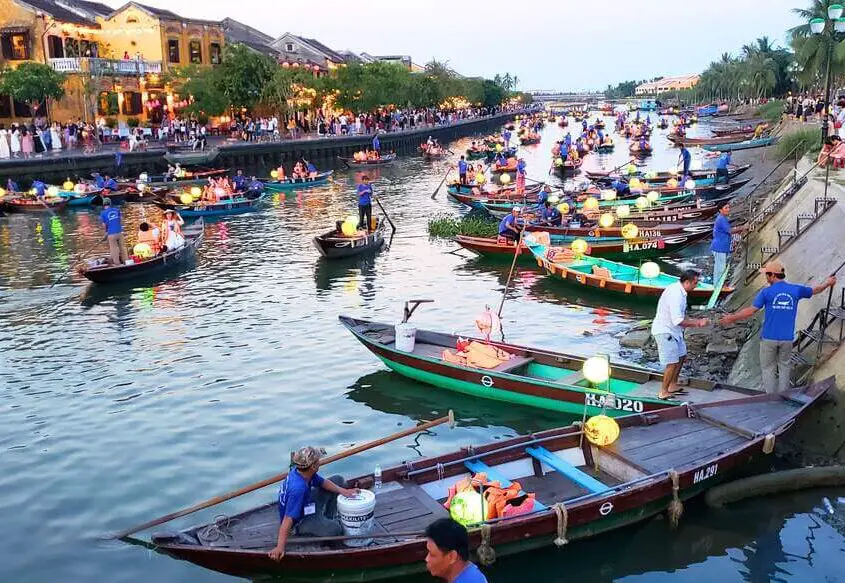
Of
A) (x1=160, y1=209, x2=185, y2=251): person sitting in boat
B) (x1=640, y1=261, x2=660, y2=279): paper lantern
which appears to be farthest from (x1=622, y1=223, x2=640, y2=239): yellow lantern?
(x1=160, y1=209, x2=185, y2=251): person sitting in boat

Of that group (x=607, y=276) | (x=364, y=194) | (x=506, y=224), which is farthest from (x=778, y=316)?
(x=364, y=194)

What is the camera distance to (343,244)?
2567cm

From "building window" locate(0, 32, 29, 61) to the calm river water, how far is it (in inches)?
1308

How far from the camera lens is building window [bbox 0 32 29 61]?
53906 mm

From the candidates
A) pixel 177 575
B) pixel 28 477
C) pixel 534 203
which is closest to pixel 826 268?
pixel 177 575

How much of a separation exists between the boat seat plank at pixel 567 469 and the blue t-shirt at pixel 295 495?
3144mm

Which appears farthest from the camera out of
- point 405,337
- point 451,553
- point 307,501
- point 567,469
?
point 405,337

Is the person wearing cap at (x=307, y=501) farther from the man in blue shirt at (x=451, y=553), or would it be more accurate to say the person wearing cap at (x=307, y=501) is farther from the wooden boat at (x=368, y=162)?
the wooden boat at (x=368, y=162)

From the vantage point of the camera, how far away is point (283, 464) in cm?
1216

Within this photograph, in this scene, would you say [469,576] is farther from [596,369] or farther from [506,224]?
[506,224]

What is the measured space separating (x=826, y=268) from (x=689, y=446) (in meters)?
7.28

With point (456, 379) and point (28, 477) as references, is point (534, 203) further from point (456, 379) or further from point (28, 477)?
point (28, 477)

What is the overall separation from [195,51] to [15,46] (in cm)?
Answer: 1559

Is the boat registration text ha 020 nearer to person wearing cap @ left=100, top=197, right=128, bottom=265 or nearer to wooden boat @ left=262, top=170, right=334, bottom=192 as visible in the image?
person wearing cap @ left=100, top=197, right=128, bottom=265
